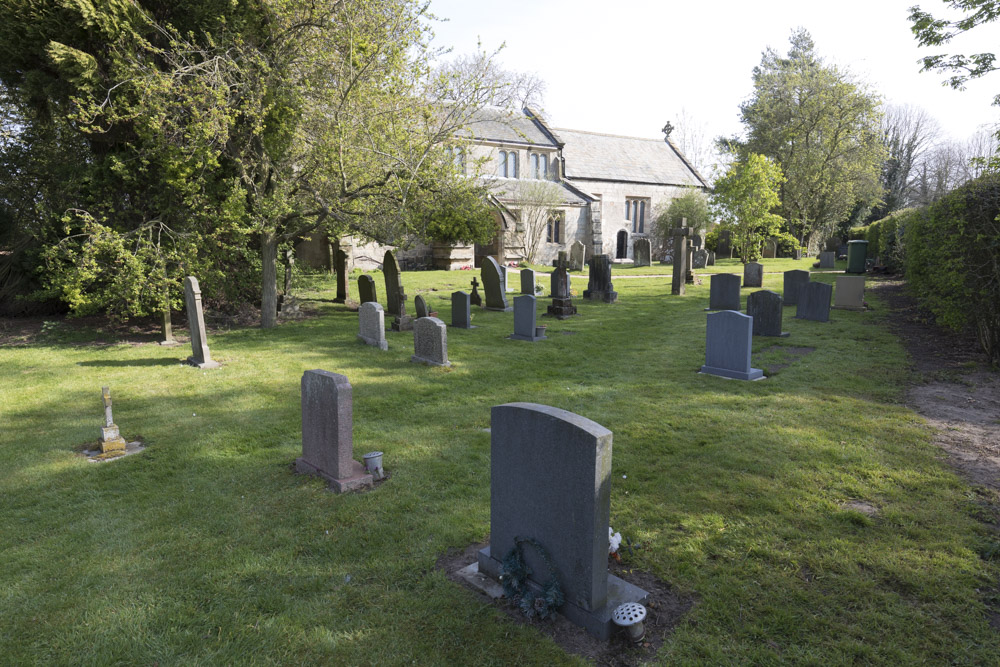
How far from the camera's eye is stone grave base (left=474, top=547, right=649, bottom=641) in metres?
3.28

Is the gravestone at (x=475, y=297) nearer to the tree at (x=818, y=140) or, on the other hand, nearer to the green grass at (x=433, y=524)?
the green grass at (x=433, y=524)

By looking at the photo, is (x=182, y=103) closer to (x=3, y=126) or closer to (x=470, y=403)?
(x=3, y=126)

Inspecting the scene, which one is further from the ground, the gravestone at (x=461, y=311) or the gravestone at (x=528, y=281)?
the gravestone at (x=528, y=281)

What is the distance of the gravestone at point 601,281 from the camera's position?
59.8ft

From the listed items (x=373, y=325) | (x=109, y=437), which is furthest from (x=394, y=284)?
(x=109, y=437)

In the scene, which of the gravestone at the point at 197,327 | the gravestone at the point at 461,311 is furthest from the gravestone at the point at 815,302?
the gravestone at the point at 197,327

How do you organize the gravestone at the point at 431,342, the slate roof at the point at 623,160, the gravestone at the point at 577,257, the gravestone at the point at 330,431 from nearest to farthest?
the gravestone at the point at 330,431 < the gravestone at the point at 431,342 < the gravestone at the point at 577,257 < the slate roof at the point at 623,160

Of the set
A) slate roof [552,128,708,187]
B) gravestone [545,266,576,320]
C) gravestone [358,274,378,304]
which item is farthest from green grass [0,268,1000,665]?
slate roof [552,128,708,187]

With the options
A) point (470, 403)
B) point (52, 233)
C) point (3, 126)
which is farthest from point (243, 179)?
point (470, 403)

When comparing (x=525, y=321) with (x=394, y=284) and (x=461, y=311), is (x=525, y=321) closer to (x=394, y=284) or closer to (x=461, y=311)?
(x=461, y=311)

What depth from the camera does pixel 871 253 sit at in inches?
1099

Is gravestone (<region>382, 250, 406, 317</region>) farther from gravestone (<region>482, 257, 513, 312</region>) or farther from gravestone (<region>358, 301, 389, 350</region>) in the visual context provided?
gravestone (<region>482, 257, 513, 312</region>)

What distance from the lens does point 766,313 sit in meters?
11.7

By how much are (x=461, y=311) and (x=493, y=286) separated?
313 cm
